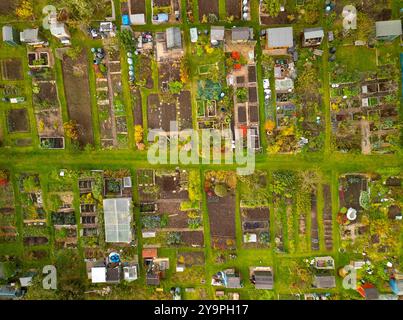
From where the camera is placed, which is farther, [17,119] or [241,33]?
[17,119]

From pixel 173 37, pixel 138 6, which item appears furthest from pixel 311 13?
pixel 138 6

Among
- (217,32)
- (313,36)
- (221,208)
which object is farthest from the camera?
(221,208)

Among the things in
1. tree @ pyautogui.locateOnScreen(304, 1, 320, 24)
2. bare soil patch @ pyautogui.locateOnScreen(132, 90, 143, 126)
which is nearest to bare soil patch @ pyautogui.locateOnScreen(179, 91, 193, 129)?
bare soil patch @ pyautogui.locateOnScreen(132, 90, 143, 126)

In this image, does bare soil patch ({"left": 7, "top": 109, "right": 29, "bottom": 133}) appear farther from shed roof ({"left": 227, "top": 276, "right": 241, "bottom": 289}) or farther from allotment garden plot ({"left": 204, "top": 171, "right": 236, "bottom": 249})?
shed roof ({"left": 227, "top": 276, "right": 241, "bottom": 289})

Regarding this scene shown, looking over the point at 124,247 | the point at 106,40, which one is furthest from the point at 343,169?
the point at 106,40

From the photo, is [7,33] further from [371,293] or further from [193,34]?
[371,293]

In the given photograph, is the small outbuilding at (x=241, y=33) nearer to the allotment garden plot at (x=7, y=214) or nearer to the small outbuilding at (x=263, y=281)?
the small outbuilding at (x=263, y=281)

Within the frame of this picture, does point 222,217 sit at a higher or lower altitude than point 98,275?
higher
